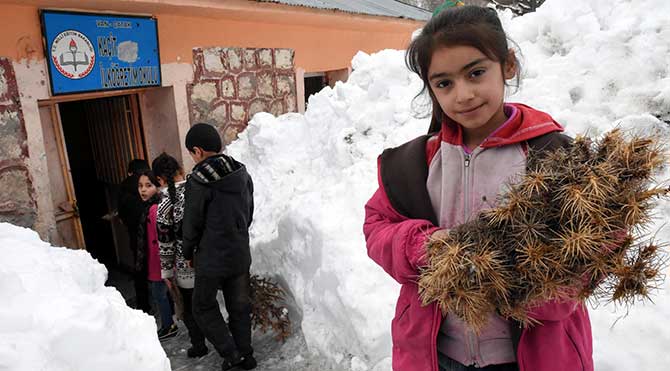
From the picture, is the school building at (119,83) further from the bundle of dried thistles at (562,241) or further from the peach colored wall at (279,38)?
the bundle of dried thistles at (562,241)

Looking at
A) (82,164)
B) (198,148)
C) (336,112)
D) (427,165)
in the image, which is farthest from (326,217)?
(82,164)

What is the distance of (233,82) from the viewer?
5215 mm

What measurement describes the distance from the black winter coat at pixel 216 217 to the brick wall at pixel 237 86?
204 cm

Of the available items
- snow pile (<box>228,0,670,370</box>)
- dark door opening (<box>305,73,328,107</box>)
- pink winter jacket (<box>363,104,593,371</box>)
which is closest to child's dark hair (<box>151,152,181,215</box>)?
snow pile (<box>228,0,670,370</box>)

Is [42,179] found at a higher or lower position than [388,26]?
lower

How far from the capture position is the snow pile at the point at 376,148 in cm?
280

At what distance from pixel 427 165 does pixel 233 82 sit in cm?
419

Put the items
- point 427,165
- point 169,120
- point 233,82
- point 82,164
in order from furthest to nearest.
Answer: point 82,164
point 233,82
point 169,120
point 427,165

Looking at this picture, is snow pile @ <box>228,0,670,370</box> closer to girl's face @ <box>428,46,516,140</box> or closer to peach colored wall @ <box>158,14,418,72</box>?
peach colored wall @ <box>158,14,418,72</box>

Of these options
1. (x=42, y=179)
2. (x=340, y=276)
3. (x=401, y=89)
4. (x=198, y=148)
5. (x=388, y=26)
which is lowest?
(x=340, y=276)

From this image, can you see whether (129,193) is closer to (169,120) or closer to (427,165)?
(169,120)

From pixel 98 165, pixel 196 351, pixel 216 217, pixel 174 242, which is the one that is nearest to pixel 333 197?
pixel 216 217

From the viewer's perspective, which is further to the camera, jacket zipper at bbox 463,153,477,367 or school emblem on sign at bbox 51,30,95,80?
school emblem on sign at bbox 51,30,95,80

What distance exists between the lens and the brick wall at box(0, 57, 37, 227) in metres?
3.47
